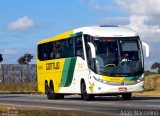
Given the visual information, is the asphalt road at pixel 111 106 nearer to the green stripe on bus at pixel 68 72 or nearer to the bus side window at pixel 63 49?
the green stripe on bus at pixel 68 72

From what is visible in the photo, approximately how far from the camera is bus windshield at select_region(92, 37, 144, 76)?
98.4ft

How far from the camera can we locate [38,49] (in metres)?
38.9

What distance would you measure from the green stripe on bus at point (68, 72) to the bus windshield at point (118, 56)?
2.89m

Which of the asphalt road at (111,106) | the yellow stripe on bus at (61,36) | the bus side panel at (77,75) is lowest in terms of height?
Result: the asphalt road at (111,106)

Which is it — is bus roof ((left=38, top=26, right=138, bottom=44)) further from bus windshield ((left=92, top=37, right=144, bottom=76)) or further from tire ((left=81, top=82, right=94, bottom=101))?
tire ((left=81, top=82, right=94, bottom=101))

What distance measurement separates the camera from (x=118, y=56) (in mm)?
30000

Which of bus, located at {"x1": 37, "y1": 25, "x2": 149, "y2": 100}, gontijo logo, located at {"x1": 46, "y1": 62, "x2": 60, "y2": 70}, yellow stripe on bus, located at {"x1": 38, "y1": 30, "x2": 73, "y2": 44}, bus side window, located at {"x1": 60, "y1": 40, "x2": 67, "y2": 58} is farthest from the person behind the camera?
gontijo logo, located at {"x1": 46, "y1": 62, "x2": 60, "y2": 70}

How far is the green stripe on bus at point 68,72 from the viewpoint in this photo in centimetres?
3303

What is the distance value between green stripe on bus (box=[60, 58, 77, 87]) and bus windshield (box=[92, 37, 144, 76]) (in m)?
2.89

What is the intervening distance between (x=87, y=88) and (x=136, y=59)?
2.99 meters

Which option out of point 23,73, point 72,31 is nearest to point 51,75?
point 72,31

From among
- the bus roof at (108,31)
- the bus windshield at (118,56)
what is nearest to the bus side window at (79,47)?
the bus roof at (108,31)

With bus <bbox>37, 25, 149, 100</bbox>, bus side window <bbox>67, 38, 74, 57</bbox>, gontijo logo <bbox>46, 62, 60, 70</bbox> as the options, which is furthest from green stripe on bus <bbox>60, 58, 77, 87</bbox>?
gontijo logo <bbox>46, 62, 60, 70</bbox>

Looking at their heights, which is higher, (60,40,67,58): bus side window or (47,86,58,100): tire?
(60,40,67,58): bus side window
